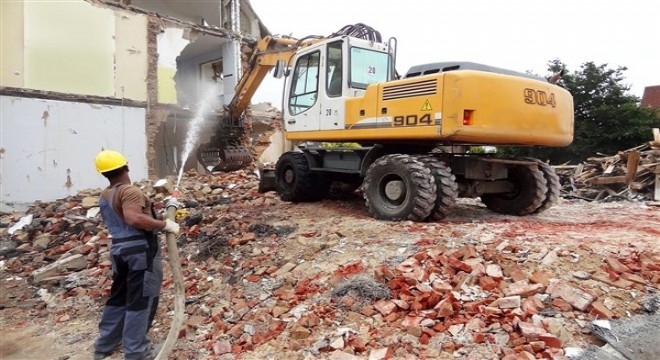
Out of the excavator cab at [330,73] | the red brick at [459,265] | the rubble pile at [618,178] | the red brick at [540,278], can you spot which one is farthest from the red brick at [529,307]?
the rubble pile at [618,178]

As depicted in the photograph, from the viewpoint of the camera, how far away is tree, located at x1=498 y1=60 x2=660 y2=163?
21.1 m

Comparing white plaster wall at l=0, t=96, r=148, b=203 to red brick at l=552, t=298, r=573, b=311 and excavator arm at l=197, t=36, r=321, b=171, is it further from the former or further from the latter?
red brick at l=552, t=298, r=573, b=311

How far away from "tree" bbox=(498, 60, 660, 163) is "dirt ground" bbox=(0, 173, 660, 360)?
52.2ft

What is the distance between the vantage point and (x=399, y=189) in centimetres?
629

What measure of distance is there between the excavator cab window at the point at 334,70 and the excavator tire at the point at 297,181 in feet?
5.17

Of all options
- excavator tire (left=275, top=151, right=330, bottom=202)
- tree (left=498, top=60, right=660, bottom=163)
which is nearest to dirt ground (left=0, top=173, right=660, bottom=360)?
excavator tire (left=275, top=151, right=330, bottom=202)

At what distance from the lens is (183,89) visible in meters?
15.9

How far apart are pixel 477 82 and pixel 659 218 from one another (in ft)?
14.2

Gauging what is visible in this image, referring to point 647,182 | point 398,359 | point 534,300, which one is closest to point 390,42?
point 534,300

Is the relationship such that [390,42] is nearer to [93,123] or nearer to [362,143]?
[362,143]

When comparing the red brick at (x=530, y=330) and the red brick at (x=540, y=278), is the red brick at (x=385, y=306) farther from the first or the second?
the red brick at (x=540, y=278)

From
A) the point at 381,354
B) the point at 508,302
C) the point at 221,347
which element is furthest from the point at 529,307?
the point at 221,347

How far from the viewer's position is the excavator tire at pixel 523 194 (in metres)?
7.05

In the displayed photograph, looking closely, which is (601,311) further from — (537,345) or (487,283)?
(487,283)
